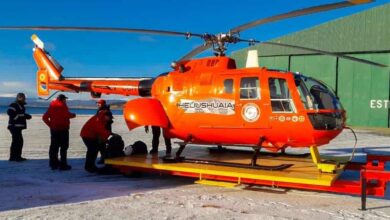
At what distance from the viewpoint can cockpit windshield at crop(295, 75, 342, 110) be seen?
7.68m

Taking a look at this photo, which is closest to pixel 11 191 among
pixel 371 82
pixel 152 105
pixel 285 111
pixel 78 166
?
pixel 78 166

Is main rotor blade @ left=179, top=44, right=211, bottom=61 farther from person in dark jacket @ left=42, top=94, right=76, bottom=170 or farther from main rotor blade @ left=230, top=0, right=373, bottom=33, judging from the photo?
person in dark jacket @ left=42, top=94, right=76, bottom=170

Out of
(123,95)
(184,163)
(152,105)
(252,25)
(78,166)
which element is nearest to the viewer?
(252,25)

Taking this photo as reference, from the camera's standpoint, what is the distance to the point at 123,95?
11.0 m

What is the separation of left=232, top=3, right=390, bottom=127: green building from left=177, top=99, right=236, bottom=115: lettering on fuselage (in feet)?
67.2

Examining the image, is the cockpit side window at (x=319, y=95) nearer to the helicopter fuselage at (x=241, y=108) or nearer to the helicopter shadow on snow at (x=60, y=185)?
the helicopter fuselage at (x=241, y=108)

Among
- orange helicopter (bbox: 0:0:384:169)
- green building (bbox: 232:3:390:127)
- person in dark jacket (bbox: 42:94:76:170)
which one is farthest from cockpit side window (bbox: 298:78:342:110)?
green building (bbox: 232:3:390:127)

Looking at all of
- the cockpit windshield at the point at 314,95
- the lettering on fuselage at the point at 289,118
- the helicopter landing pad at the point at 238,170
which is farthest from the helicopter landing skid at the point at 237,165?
the cockpit windshield at the point at 314,95

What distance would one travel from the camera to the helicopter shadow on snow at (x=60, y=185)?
6543 mm

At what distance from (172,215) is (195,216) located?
331 millimetres

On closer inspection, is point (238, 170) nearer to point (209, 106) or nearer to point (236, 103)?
Answer: point (236, 103)

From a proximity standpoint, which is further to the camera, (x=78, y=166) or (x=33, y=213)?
(x=78, y=166)

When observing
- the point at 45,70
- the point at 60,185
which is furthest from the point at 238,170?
the point at 45,70

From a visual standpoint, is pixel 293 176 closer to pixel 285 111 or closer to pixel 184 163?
pixel 285 111
